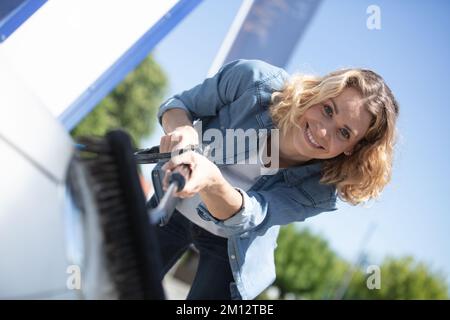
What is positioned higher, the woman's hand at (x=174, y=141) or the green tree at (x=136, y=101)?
the woman's hand at (x=174, y=141)

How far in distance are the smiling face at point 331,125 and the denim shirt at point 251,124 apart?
0.40 ft

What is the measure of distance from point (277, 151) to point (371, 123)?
258mm

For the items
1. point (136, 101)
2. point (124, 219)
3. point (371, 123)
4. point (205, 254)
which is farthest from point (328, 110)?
point (136, 101)

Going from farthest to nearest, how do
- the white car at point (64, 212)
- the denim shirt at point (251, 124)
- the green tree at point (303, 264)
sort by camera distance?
1. the green tree at point (303, 264)
2. the denim shirt at point (251, 124)
3. the white car at point (64, 212)

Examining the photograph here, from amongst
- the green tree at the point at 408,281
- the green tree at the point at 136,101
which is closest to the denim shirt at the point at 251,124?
the green tree at the point at 136,101

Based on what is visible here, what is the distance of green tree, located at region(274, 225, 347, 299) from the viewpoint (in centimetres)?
2389

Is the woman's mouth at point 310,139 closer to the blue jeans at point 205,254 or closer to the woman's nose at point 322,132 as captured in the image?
the woman's nose at point 322,132

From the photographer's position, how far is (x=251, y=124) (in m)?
1.68

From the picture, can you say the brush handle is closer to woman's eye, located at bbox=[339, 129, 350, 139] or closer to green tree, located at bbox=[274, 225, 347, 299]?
woman's eye, located at bbox=[339, 129, 350, 139]

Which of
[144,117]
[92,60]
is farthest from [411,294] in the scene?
[92,60]

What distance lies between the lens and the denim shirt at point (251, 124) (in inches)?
65.4

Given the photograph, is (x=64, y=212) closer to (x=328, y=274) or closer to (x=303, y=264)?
(x=303, y=264)

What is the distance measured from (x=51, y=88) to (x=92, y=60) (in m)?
0.22
